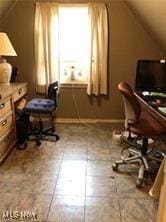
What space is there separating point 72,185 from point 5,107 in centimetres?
119

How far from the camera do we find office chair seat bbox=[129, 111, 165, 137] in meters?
2.37

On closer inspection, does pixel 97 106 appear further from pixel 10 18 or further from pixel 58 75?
pixel 10 18

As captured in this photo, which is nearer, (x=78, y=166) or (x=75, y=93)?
(x=78, y=166)

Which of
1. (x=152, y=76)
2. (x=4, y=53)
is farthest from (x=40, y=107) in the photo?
(x=152, y=76)

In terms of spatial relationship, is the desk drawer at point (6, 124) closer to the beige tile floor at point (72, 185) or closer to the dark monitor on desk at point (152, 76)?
the beige tile floor at point (72, 185)

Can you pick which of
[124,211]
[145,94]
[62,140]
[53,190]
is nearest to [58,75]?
[62,140]

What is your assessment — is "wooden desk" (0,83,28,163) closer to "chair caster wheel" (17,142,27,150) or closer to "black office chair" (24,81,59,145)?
"chair caster wheel" (17,142,27,150)

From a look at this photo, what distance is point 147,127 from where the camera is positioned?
7.98 ft

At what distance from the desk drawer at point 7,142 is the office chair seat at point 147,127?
4.73 ft

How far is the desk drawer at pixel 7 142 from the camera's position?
8.78ft

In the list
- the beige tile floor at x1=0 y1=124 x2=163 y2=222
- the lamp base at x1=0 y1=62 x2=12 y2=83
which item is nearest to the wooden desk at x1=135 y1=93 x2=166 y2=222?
the beige tile floor at x1=0 y1=124 x2=163 y2=222

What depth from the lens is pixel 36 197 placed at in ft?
6.89

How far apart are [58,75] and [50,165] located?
1.73 metres

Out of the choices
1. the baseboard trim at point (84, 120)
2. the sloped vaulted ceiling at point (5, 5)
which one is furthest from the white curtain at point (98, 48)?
the sloped vaulted ceiling at point (5, 5)
